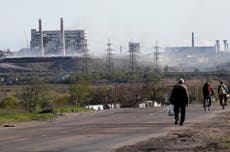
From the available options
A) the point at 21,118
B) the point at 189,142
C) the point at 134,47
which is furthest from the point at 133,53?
the point at 189,142

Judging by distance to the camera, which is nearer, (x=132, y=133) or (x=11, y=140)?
(x=11, y=140)

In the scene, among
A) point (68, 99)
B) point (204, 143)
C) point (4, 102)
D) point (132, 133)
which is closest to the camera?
point (204, 143)

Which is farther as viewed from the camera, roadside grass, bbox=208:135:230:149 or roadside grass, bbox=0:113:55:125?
roadside grass, bbox=0:113:55:125

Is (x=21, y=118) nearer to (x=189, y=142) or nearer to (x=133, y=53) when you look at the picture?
(x=189, y=142)

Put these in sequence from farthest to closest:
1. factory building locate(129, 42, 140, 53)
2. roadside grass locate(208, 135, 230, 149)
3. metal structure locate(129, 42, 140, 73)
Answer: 1. factory building locate(129, 42, 140, 53)
2. metal structure locate(129, 42, 140, 73)
3. roadside grass locate(208, 135, 230, 149)

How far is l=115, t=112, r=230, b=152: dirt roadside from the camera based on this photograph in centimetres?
1719

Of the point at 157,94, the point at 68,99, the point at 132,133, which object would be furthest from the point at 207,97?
the point at 157,94

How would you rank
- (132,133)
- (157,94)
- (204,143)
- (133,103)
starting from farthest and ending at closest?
(157,94) → (133,103) → (132,133) → (204,143)

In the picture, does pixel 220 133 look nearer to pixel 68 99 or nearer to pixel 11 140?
pixel 11 140

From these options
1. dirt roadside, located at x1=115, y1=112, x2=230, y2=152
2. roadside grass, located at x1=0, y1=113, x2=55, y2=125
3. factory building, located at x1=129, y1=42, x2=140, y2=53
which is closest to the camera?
dirt roadside, located at x1=115, y1=112, x2=230, y2=152

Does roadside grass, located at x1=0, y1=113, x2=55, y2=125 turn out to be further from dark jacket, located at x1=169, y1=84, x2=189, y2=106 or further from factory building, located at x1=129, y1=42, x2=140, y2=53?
factory building, located at x1=129, y1=42, x2=140, y2=53

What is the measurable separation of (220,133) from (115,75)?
93774mm

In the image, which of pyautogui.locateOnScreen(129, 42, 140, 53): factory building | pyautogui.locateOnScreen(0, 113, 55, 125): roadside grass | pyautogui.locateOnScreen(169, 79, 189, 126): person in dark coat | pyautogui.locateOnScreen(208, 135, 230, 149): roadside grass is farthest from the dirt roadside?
pyautogui.locateOnScreen(129, 42, 140, 53): factory building

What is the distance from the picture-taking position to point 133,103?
73688mm
